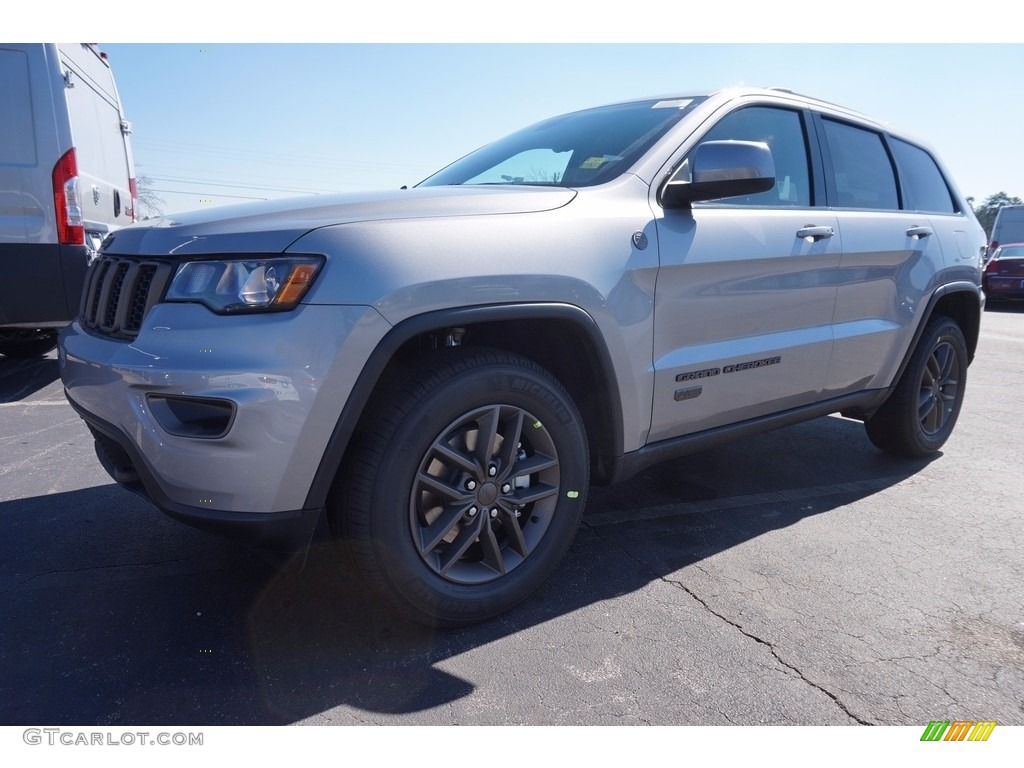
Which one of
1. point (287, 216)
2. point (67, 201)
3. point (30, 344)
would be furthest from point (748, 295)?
point (30, 344)

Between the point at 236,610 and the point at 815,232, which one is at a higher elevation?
the point at 815,232

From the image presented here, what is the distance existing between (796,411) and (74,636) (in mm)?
2935

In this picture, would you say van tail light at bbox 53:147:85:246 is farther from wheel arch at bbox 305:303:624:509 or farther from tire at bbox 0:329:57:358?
wheel arch at bbox 305:303:624:509

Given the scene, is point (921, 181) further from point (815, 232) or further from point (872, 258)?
point (815, 232)

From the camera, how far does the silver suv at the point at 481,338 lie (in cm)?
202

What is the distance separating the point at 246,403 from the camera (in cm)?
194

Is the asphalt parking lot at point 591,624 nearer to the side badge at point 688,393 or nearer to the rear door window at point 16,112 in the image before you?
the side badge at point 688,393

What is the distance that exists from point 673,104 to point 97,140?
5205mm

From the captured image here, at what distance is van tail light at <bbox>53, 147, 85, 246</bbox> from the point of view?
17.1 ft

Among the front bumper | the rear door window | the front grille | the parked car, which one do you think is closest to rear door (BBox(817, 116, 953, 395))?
the front bumper

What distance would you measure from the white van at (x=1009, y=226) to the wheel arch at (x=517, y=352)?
20.5m

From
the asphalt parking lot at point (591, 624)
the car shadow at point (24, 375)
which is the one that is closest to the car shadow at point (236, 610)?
the asphalt parking lot at point (591, 624)

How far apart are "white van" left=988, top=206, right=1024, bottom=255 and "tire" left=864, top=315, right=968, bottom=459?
58.1 ft

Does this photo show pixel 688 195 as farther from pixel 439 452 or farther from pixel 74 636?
pixel 74 636
